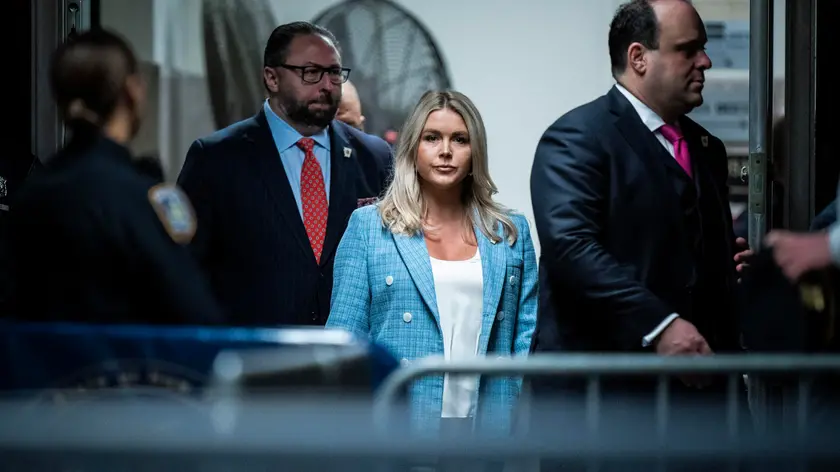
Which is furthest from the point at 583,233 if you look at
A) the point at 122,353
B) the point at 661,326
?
the point at 122,353

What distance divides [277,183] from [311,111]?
25 cm

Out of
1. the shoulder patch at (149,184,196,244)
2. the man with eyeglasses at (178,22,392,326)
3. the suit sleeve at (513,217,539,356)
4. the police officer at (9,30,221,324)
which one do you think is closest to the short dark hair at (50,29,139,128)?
the police officer at (9,30,221,324)

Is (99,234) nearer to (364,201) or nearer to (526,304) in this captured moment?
(526,304)

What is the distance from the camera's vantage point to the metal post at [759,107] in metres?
4.01

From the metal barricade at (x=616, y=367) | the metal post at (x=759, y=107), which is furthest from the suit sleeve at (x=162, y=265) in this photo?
the metal post at (x=759, y=107)

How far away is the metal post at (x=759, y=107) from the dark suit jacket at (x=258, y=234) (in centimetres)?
124

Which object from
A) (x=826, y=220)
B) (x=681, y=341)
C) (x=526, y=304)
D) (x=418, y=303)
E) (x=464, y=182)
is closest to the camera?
(x=681, y=341)

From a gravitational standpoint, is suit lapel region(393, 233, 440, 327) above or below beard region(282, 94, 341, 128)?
below

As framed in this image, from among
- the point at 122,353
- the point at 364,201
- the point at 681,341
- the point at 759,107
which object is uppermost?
the point at 759,107

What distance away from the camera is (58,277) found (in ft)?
7.67

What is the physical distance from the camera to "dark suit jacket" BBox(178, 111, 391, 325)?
4078 mm

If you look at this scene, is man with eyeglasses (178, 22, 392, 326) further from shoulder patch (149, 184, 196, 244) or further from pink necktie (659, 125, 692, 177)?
shoulder patch (149, 184, 196, 244)

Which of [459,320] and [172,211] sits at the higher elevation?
[172,211]

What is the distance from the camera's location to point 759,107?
13.2 feet
